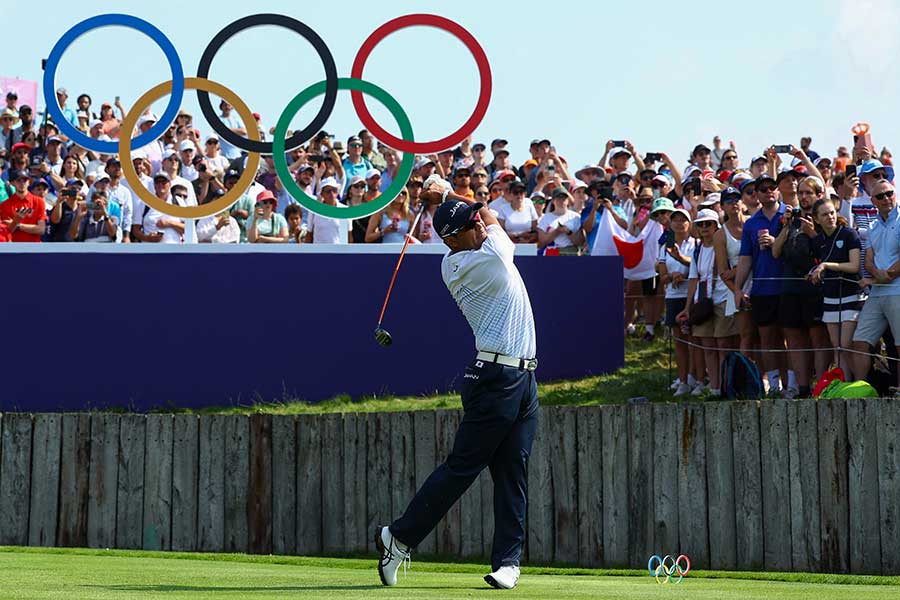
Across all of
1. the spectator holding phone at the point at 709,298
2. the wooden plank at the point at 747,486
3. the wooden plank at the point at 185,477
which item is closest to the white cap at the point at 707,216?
the spectator holding phone at the point at 709,298

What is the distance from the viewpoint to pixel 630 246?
1554 centimetres

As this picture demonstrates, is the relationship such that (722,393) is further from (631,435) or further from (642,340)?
(642,340)

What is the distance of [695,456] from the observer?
35.4 feet

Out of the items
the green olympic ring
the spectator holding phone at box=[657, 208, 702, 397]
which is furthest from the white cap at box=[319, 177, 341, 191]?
the spectator holding phone at box=[657, 208, 702, 397]

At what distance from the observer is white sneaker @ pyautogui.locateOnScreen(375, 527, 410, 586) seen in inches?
286

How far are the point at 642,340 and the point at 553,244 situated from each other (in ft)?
4.94

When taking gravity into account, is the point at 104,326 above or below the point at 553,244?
below

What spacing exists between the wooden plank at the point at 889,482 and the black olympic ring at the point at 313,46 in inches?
317

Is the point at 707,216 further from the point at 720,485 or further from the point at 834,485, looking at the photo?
the point at 834,485

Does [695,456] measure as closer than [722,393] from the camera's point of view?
Yes

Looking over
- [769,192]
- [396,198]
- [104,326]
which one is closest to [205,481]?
[104,326]

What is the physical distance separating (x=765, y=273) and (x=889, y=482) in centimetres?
307

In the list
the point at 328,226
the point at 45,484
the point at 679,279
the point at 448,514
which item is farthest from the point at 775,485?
the point at 328,226

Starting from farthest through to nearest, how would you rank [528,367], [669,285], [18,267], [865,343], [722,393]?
[18,267], [669,285], [722,393], [865,343], [528,367]
